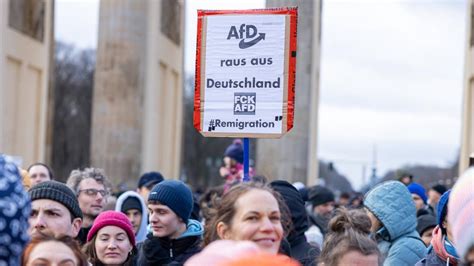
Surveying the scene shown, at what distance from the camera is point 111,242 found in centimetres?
764

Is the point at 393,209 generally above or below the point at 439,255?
above

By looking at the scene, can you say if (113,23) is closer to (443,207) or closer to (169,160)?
(169,160)

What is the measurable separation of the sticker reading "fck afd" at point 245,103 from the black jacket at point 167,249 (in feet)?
3.03

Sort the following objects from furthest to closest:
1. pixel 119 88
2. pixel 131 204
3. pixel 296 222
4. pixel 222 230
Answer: pixel 119 88
pixel 131 204
pixel 296 222
pixel 222 230

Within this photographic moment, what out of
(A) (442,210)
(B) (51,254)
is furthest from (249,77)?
(B) (51,254)

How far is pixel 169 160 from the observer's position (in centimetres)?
3025

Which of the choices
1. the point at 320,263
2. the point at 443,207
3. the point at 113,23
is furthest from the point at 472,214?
the point at 113,23

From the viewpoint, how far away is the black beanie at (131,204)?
9.63m

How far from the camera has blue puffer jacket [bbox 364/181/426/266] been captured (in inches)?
307

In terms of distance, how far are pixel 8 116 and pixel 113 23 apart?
328 centimetres

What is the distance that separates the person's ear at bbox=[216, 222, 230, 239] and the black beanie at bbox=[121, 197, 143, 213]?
13.7 ft

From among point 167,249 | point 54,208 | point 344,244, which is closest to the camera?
point 344,244

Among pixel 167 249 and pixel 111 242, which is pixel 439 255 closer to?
pixel 167 249

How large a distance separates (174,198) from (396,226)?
161cm
